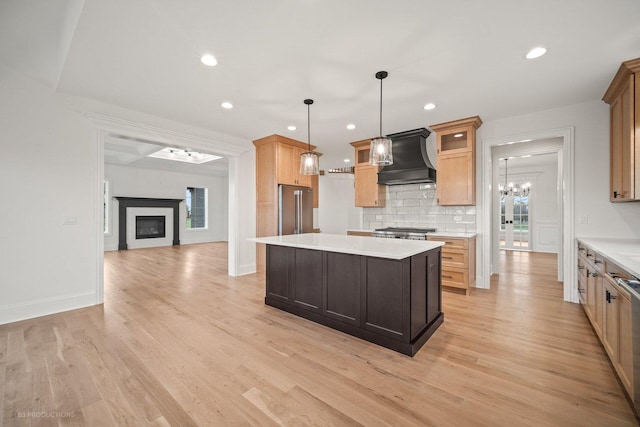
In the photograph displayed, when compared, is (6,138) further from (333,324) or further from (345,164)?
(345,164)

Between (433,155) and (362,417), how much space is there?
4.26 meters

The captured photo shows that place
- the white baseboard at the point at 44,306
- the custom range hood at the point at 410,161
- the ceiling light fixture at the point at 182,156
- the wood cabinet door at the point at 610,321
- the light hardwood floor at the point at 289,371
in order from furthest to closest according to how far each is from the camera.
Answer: the ceiling light fixture at the point at 182,156
the custom range hood at the point at 410,161
the white baseboard at the point at 44,306
the wood cabinet door at the point at 610,321
the light hardwood floor at the point at 289,371

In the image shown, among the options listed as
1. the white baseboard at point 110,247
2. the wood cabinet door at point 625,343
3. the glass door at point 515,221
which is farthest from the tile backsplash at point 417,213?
the white baseboard at point 110,247

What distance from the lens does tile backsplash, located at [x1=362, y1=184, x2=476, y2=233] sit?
4.41 metres

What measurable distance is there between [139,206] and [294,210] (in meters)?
6.66

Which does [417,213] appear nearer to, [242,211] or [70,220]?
[242,211]

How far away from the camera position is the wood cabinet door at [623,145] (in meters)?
2.60

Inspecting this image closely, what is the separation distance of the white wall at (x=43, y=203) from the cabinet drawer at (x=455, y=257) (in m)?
4.89


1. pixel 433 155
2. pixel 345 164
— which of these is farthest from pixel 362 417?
pixel 345 164

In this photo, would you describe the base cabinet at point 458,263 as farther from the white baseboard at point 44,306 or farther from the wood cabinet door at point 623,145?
the white baseboard at point 44,306

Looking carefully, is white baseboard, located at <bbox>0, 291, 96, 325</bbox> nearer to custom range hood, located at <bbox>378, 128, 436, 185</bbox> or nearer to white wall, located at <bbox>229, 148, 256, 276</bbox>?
white wall, located at <bbox>229, 148, 256, 276</bbox>

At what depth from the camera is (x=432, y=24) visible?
2.03 meters

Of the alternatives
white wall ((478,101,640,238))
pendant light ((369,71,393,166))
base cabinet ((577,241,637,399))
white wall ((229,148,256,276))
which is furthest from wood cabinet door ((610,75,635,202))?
white wall ((229,148,256,276))

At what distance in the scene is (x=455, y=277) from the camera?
393 centimetres
